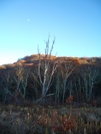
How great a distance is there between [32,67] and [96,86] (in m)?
11.5

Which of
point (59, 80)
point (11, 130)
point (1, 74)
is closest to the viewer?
point (11, 130)

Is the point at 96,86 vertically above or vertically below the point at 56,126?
below

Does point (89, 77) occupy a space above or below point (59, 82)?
above

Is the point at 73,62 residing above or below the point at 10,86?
above

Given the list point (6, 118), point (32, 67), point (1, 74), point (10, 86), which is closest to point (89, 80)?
point (32, 67)

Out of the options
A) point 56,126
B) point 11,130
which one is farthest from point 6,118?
point 56,126

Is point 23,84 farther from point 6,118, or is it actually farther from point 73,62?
point 6,118

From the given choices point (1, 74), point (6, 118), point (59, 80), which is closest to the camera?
point (6, 118)

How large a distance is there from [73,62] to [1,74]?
42.5ft

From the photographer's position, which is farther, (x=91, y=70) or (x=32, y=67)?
(x=32, y=67)

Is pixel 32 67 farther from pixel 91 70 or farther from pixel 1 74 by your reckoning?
pixel 91 70

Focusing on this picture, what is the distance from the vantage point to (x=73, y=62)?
3350 centimetres

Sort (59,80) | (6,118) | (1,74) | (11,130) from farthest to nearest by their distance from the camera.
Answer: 1. (1,74)
2. (59,80)
3. (6,118)
4. (11,130)

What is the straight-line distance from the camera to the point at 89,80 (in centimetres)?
2914
